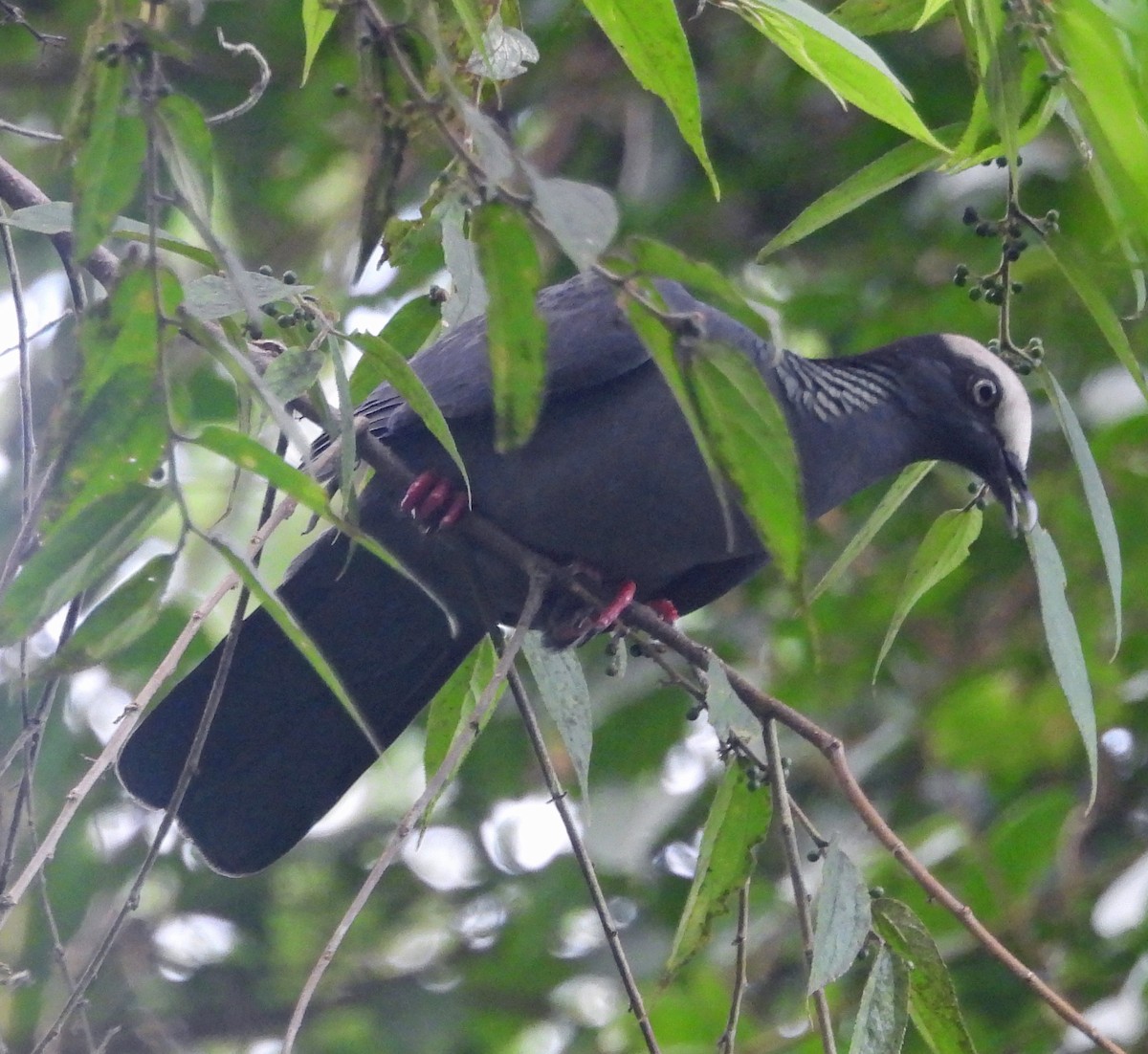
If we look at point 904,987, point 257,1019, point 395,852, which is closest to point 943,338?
point 904,987

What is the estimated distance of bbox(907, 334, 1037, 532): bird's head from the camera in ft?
11.2

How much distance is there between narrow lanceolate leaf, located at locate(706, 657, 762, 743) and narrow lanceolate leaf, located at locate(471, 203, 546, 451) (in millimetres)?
688

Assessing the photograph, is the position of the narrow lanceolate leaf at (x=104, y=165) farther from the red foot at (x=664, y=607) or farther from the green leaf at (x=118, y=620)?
the red foot at (x=664, y=607)

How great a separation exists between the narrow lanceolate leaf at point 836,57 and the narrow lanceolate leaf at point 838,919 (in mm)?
978

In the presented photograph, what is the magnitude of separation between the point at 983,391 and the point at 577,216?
2.27 metres

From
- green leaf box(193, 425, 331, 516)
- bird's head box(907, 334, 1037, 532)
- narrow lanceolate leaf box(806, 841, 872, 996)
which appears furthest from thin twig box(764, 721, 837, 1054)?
bird's head box(907, 334, 1037, 532)

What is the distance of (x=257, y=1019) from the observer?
5.24 meters

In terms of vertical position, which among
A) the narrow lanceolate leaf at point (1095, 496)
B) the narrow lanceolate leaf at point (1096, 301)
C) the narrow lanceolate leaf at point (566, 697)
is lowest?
Answer: the narrow lanceolate leaf at point (566, 697)

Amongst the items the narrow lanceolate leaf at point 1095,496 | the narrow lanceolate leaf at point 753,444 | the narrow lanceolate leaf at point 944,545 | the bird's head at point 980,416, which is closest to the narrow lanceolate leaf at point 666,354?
the narrow lanceolate leaf at point 753,444

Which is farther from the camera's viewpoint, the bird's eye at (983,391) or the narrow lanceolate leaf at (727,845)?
the bird's eye at (983,391)

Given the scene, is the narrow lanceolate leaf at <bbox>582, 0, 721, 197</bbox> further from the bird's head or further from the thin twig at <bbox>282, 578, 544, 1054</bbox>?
the bird's head

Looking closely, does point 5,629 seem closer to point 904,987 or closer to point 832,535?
point 904,987

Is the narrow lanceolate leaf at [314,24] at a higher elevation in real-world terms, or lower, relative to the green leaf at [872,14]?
higher

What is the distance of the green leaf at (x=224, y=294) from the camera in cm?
194
